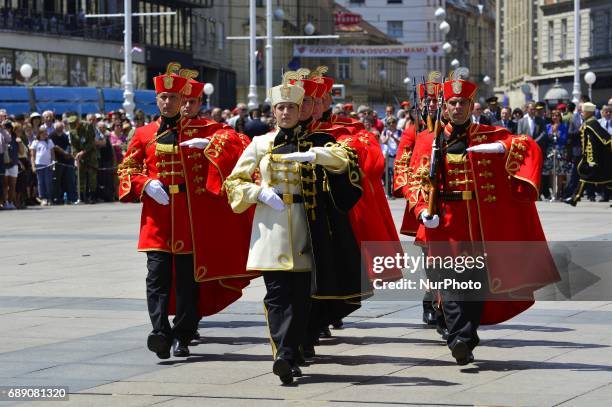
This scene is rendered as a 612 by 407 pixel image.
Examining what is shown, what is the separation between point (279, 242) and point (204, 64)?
240 feet

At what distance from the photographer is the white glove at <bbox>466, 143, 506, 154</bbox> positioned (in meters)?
10.2

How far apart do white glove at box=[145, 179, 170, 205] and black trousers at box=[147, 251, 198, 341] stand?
14.4 inches

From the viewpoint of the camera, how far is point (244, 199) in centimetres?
943

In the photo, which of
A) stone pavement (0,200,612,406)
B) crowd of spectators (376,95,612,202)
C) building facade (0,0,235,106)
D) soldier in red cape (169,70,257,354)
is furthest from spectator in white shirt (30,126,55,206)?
building facade (0,0,235,106)

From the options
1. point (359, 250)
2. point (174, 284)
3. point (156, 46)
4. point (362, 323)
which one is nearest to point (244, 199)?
point (359, 250)

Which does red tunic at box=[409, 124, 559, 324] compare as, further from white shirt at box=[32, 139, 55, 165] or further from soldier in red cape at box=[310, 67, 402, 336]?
white shirt at box=[32, 139, 55, 165]

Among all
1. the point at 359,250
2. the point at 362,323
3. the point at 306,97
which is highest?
the point at 306,97

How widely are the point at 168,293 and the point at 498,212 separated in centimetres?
233

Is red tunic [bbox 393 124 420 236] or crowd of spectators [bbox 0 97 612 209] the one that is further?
crowd of spectators [bbox 0 97 612 209]

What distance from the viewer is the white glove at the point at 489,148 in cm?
1023

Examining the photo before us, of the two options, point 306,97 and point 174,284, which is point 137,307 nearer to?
point 174,284

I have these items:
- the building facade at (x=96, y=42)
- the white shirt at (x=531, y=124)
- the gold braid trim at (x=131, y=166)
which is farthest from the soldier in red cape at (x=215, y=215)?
the building facade at (x=96, y=42)

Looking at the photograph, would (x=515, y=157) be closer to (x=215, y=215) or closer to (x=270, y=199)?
(x=270, y=199)

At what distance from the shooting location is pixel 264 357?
33.5ft
